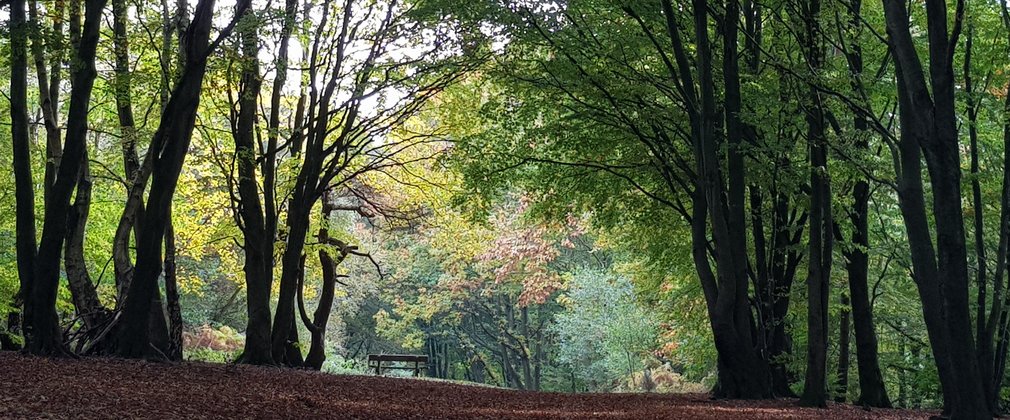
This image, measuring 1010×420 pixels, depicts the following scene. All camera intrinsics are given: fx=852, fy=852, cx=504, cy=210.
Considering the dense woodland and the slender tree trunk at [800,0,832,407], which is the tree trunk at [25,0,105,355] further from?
the slender tree trunk at [800,0,832,407]

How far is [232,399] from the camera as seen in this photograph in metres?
8.19

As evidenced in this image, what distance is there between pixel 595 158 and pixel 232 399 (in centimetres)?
1140

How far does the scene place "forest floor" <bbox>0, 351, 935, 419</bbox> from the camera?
678 centimetres

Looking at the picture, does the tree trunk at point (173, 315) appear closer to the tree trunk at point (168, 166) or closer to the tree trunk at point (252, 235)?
the tree trunk at point (252, 235)

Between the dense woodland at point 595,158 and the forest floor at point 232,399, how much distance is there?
4.92 feet

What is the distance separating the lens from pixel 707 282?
1324 cm

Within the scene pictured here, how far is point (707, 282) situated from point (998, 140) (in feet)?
A: 25.2

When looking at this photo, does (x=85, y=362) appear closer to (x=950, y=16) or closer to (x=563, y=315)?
(x=950, y=16)

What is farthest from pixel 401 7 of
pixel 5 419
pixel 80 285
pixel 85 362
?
pixel 5 419

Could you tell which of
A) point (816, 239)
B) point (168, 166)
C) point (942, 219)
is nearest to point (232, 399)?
point (168, 166)

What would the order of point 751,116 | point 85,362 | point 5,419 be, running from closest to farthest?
point 5,419
point 85,362
point 751,116

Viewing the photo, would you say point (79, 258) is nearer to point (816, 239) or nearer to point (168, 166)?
point (168, 166)

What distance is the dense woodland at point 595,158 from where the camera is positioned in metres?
10.7

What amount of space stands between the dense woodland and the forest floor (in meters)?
1.50
